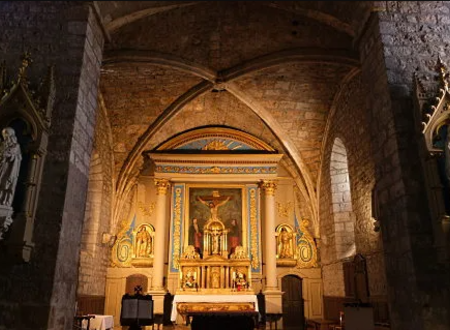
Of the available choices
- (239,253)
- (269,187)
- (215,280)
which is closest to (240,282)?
(215,280)

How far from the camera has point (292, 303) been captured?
1152cm

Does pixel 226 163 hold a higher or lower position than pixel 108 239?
higher

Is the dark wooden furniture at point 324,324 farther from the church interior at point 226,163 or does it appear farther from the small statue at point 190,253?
the small statue at point 190,253

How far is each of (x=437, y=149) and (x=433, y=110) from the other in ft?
1.49

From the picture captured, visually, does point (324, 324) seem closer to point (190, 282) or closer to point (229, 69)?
point (190, 282)

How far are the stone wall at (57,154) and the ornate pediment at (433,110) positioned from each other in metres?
3.84

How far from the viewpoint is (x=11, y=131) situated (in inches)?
173

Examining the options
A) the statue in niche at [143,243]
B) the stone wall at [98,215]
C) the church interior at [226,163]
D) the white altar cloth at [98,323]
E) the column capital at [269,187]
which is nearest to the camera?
the church interior at [226,163]

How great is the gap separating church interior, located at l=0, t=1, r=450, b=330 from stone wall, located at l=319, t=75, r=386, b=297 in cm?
6

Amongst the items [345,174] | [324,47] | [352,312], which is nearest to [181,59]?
[324,47]

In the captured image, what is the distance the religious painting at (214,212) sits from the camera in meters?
11.6

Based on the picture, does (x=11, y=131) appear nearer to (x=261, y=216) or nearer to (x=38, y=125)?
(x=38, y=125)

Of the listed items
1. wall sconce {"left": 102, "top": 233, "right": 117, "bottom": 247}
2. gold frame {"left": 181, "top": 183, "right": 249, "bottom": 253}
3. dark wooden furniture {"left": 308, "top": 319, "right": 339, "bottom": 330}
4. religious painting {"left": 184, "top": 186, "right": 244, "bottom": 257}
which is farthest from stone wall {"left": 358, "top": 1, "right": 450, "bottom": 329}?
wall sconce {"left": 102, "top": 233, "right": 117, "bottom": 247}

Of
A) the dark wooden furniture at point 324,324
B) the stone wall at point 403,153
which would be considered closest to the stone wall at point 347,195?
the dark wooden furniture at point 324,324
